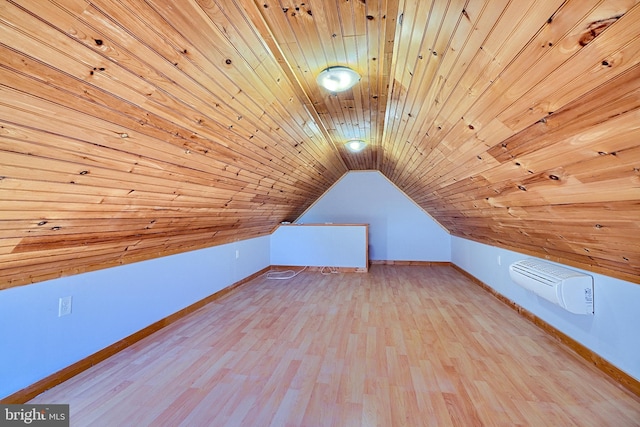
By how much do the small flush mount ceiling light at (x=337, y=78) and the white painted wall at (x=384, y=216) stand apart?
14.9 feet

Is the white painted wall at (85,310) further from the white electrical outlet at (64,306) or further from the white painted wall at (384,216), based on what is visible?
the white painted wall at (384,216)

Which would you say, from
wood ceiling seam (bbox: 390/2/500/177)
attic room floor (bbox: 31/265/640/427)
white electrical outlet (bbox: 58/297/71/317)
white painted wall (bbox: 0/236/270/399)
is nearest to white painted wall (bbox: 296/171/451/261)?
attic room floor (bbox: 31/265/640/427)

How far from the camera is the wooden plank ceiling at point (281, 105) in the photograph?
97 centimetres

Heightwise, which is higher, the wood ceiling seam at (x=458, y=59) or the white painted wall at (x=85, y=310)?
the wood ceiling seam at (x=458, y=59)

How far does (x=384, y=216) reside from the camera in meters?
6.38

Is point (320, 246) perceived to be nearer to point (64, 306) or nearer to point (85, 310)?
point (85, 310)

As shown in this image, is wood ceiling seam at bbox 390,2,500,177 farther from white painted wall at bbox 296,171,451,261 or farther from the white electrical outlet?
white painted wall at bbox 296,171,451,261

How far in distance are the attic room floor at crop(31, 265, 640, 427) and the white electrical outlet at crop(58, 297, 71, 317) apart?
453 millimetres

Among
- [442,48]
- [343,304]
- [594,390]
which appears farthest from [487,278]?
[442,48]

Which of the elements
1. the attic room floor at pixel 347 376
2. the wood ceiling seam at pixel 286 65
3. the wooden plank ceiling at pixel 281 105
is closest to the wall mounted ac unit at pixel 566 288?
the wooden plank ceiling at pixel 281 105

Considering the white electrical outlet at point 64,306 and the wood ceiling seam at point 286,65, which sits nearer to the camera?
the wood ceiling seam at point 286,65

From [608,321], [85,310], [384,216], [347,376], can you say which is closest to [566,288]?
[608,321]

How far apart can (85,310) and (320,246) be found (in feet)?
12.7

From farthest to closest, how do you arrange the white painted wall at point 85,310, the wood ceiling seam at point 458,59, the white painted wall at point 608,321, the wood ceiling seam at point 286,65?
the white painted wall at point 608,321 < the white painted wall at point 85,310 < the wood ceiling seam at point 286,65 < the wood ceiling seam at point 458,59
